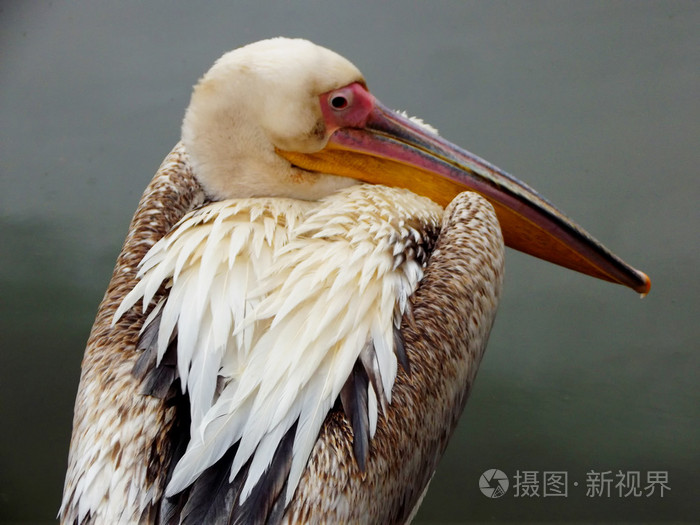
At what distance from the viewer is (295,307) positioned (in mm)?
1083

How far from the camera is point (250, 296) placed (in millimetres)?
1085

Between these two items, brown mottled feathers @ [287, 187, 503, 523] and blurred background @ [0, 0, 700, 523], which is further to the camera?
blurred background @ [0, 0, 700, 523]

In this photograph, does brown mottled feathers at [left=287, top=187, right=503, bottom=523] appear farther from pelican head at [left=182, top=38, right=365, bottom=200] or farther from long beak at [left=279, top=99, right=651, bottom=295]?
pelican head at [left=182, top=38, right=365, bottom=200]

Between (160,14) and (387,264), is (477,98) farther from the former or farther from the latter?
(387,264)

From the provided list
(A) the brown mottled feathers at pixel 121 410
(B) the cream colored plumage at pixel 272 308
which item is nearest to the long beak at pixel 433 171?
(B) the cream colored plumage at pixel 272 308

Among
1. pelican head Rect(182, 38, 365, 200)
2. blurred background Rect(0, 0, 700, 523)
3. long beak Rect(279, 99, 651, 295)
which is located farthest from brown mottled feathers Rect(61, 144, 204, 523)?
blurred background Rect(0, 0, 700, 523)

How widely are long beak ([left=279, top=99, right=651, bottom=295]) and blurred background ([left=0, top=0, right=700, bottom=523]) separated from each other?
927 millimetres

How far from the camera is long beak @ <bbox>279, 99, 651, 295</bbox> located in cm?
134

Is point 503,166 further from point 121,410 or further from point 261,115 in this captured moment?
point 121,410

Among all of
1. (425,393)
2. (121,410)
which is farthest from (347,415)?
(121,410)

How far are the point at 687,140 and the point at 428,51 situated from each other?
2.93 ft

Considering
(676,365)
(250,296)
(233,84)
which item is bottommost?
(676,365)

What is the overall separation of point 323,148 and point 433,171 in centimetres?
23

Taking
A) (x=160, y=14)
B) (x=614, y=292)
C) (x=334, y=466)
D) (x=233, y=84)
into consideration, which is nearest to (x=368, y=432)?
(x=334, y=466)
